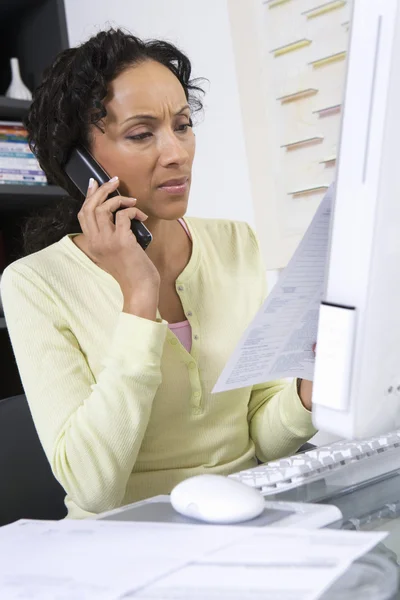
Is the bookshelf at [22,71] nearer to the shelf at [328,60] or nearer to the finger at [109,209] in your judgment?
the shelf at [328,60]

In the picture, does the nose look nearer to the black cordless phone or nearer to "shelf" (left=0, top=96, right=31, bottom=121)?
the black cordless phone

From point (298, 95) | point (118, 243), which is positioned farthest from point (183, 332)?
point (298, 95)

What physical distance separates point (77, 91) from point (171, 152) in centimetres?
20

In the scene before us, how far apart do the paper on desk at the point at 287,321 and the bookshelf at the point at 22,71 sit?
179 centimetres

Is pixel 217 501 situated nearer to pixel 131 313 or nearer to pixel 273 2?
pixel 131 313

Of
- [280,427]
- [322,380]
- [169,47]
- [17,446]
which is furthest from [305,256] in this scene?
[169,47]

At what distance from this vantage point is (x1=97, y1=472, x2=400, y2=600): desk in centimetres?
62

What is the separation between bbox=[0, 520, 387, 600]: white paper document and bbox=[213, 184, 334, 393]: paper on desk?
0.21 meters

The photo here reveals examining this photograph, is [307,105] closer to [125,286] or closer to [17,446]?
[125,286]

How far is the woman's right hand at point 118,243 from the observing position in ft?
3.64

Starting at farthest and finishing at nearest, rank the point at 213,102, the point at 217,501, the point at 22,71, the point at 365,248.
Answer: the point at 22,71 → the point at 213,102 → the point at 217,501 → the point at 365,248

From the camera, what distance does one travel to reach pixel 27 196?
8.39 feet

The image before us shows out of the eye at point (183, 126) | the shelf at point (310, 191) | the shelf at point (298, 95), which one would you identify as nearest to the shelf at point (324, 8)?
the shelf at point (298, 95)

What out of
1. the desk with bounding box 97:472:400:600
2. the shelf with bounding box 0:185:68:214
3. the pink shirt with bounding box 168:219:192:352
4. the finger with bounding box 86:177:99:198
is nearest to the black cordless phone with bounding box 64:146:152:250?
the finger with bounding box 86:177:99:198
